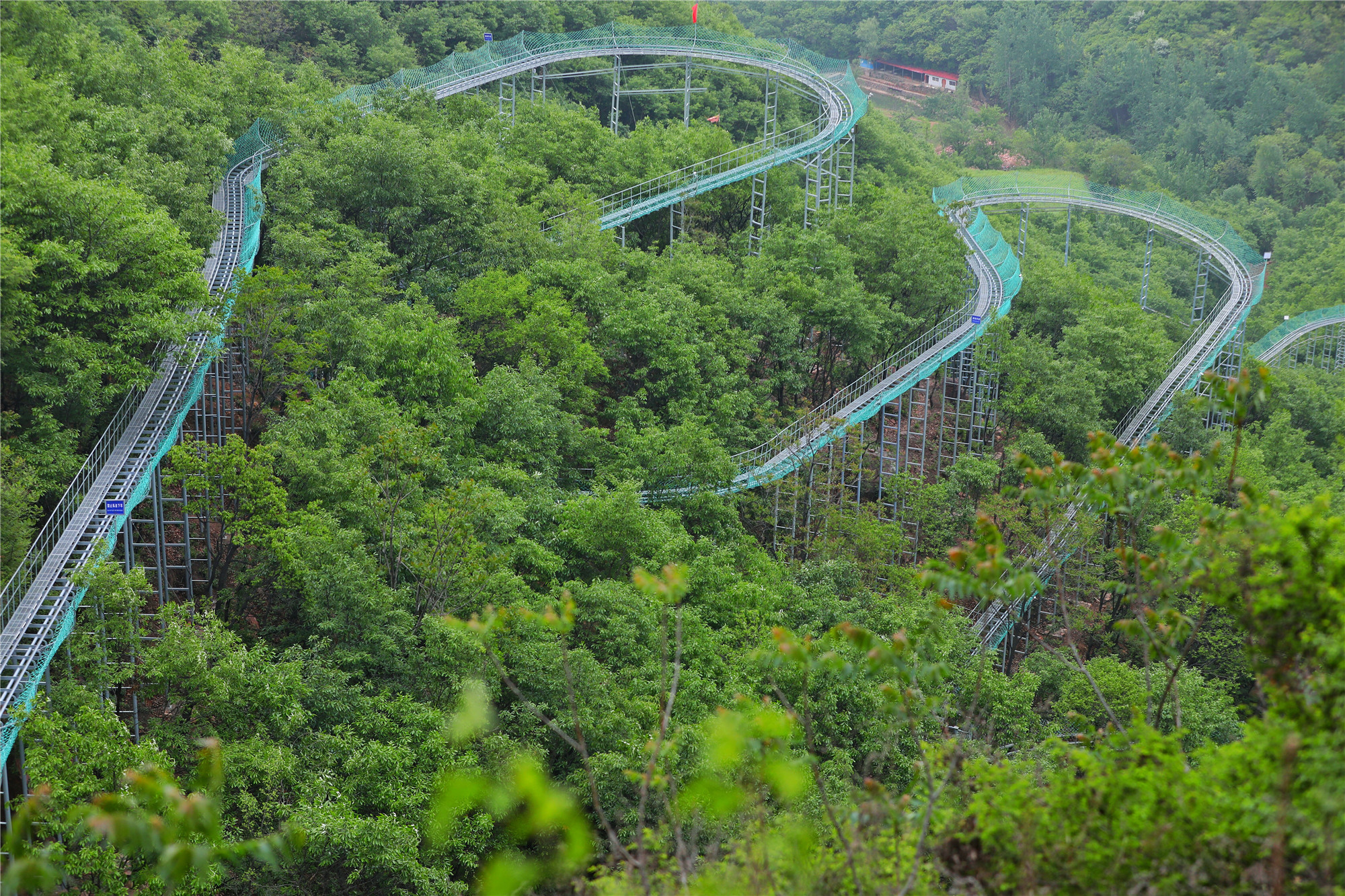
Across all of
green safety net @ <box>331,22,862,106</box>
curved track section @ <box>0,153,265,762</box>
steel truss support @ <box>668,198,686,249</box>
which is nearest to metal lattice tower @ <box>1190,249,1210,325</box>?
green safety net @ <box>331,22,862,106</box>

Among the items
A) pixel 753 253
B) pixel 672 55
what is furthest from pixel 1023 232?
pixel 672 55

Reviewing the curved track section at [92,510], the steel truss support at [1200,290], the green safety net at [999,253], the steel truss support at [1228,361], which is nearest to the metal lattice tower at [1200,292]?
the steel truss support at [1200,290]

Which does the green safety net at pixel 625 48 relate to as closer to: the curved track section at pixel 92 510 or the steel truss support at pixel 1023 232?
the steel truss support at pixel 1023 232

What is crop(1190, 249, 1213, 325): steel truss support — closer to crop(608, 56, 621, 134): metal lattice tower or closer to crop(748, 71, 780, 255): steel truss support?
crop(748, 71, 780, 255): steel truss support

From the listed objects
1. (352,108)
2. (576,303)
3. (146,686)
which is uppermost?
(352,108)

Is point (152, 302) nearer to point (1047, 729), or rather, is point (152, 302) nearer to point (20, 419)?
point (20, 419)

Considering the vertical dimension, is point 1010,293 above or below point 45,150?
below

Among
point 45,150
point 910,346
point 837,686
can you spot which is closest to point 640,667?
point 837,686

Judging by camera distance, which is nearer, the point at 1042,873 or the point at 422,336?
the point at 1042,873
